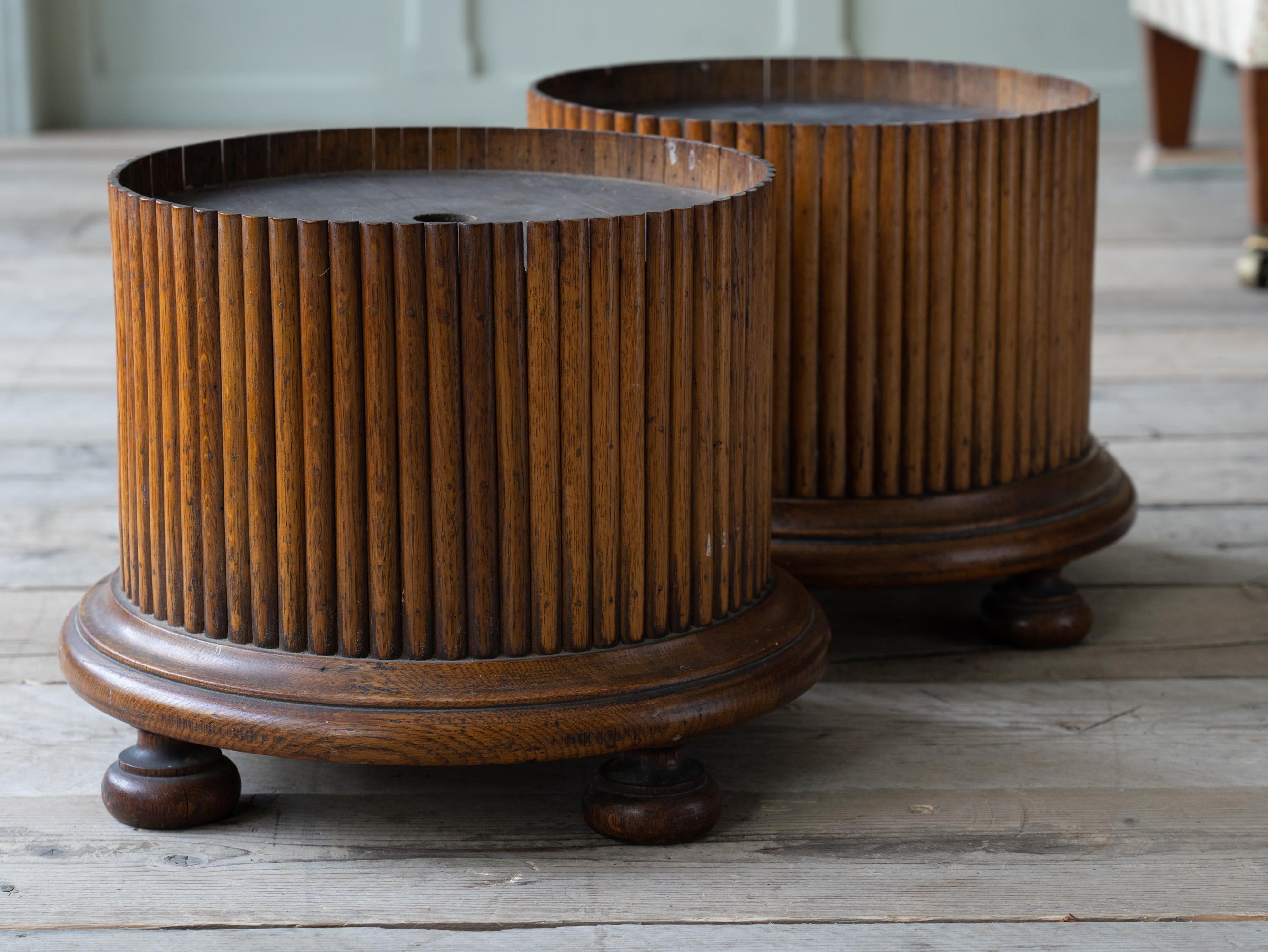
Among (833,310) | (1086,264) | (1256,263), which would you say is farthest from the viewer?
(1256,263)

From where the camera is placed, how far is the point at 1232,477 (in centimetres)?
156

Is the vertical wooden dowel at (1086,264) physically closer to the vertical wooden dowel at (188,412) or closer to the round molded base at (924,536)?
the round molded base at (924,536)

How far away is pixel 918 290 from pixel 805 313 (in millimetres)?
77

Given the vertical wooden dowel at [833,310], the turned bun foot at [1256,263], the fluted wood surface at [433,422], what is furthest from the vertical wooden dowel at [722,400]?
the turned bun foot at [1256,263]

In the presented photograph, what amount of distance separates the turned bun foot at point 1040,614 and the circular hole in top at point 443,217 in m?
0.49

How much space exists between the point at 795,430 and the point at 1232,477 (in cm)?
62

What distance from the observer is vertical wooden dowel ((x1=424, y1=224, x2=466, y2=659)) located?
2.73ft

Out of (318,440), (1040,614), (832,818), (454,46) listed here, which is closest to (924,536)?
(1040,614)

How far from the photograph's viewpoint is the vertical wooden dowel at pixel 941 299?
1.10 metres

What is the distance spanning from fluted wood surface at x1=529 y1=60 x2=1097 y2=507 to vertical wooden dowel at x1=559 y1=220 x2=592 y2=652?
0.91 ft

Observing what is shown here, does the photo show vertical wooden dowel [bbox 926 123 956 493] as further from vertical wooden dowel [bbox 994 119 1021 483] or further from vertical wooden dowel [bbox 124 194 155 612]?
vertical wooden dowel [bbox 124 194 155 612]

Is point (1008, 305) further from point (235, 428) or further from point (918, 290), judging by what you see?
point (235, 428)

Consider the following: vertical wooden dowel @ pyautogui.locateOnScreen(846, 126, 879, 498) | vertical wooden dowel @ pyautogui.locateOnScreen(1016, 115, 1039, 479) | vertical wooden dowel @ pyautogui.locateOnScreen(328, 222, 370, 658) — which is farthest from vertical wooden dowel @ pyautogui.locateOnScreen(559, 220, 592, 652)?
vertical wooden dowel @ pyautogui.locateOnScreen(1016, 115, 1039, 479)

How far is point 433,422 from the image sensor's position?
2.80ft
